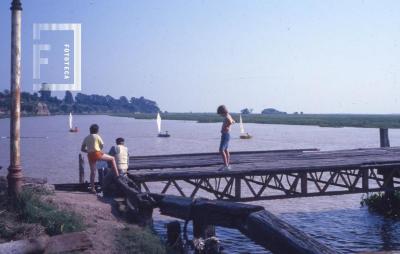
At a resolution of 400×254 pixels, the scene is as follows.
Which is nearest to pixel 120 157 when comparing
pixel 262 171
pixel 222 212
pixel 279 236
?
pixel 262 171

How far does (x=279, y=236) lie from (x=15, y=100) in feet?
23.2

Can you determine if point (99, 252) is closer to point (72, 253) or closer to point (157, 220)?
point (72, 253)

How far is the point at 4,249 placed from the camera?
6738mm

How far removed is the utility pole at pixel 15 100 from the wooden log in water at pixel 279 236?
5925 millimetres

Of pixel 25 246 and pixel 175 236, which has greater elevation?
pixel 25 246

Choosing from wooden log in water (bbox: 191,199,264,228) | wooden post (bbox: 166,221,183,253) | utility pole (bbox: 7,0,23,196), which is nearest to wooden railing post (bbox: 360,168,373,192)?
wooden post (bbox: 166,221,183,253)

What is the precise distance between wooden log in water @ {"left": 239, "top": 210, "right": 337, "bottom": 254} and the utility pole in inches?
233

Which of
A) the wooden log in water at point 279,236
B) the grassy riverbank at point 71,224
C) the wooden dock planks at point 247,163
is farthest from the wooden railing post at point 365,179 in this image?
the wooden log in water at point 279,236

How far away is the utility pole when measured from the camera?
10016 mm

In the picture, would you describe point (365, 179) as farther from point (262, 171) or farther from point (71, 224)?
point (71, 224)

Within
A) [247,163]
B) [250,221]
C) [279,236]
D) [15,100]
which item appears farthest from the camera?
[247,163]

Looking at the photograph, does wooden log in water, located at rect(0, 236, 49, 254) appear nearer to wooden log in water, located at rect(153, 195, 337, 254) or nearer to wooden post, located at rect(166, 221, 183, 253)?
wooden log in water, located at rect(153, 195, 337, 254)

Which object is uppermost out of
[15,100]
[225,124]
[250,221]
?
[15,100]

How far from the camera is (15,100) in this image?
10102 mm
